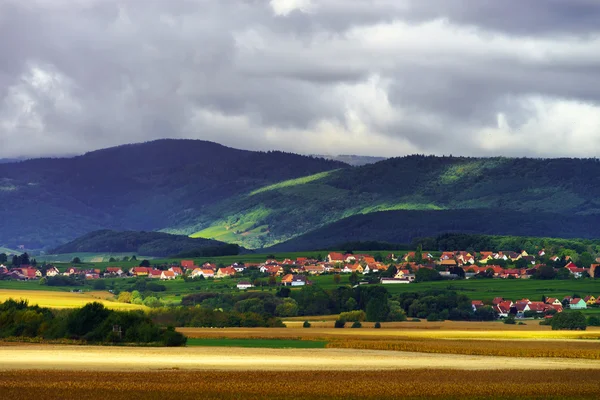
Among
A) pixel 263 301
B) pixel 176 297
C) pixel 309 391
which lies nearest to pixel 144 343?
pixel 309 391

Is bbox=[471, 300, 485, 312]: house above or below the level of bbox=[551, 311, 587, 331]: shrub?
above

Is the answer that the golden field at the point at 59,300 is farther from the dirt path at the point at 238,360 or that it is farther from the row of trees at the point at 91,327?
the dirt path at the point at 238,360

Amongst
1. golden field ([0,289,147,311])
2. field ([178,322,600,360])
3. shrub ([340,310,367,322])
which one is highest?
golden field ([0,289,147,311])

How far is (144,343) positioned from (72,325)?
8.86 metres

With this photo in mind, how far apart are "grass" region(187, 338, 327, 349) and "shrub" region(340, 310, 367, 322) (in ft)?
139

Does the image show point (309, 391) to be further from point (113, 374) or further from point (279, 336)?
point (279, 336)

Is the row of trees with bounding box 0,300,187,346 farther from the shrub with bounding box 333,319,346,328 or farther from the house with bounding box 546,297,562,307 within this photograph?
the house with bounding box 546,297,562,307

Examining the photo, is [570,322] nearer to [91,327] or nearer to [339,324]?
[339,324]

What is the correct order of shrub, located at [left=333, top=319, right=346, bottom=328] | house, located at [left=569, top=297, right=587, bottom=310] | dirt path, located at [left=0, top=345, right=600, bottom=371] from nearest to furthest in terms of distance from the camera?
dirt path, located at [left=0, top=345, right=600, bottom=371] < shrub, located at [left=333, top=319, right=346, bottom=328] < house, located at [left=569, top=297, right=587, bottom=310]

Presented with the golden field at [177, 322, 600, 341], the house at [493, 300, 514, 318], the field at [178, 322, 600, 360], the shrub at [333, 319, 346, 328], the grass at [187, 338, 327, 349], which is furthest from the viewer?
the house at [493, 300, 514, 318]

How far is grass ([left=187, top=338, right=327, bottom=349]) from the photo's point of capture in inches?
4350

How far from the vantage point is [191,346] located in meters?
108

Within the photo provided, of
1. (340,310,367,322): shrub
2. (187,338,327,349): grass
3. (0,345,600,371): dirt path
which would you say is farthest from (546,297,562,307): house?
(0,345,600,371): dirt path

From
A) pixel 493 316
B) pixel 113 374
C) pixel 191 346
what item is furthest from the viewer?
pixel 493 316
